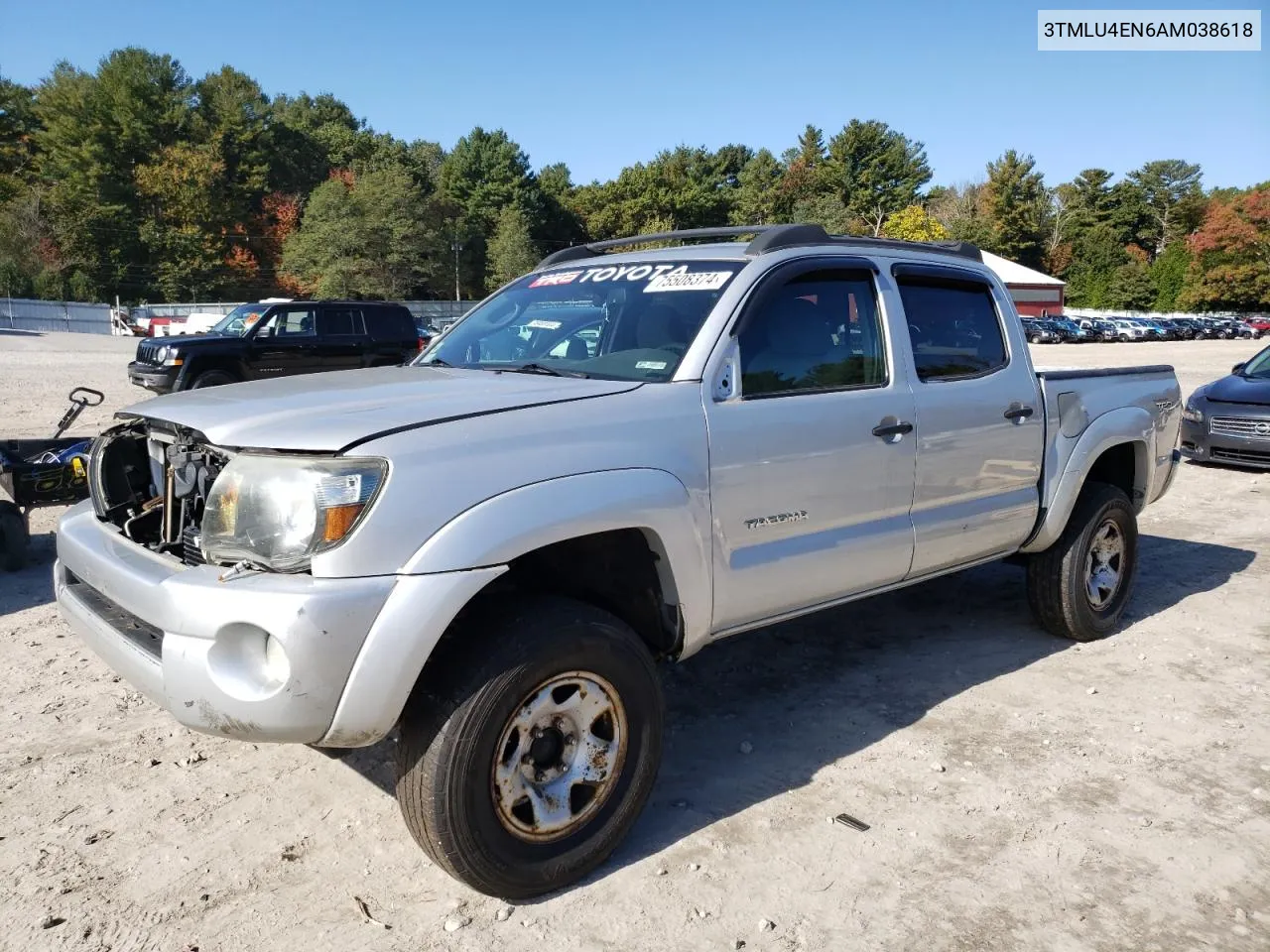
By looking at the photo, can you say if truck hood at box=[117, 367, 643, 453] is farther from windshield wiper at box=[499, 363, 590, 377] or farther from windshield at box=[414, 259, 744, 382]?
windshield at box=[414, 259, 744, 382]

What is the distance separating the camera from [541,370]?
3434 millimetres

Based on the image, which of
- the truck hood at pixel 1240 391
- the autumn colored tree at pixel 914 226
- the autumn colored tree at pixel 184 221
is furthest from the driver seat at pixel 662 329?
the autumn colored tree at pixel 914 226

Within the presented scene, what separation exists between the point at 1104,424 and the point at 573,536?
3.31 metres

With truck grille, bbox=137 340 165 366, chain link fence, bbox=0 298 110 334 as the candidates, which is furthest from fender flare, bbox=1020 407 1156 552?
chain link fence, bbox=0 298 110 334

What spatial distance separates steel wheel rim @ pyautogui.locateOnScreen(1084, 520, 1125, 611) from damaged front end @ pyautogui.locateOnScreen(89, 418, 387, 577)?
393cm

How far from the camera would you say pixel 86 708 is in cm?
394

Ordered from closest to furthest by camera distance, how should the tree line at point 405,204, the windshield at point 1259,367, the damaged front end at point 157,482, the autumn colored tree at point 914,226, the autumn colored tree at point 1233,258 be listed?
the damaged front end at point 157,482 → the windshield at point 1259,367 → the tree line at point 405,204 → the autumn colored tree at point 1233,258 → the autumn colored tree at point 914,226

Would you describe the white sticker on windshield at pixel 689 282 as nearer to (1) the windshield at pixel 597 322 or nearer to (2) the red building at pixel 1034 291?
(1) the windshield at pixel 597 322

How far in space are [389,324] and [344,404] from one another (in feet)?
45.4

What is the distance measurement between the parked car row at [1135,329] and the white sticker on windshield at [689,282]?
51960 mm

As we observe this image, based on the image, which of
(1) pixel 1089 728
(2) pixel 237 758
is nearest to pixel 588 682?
(2) pixel 237 758

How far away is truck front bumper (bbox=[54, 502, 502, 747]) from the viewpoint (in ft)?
7.58

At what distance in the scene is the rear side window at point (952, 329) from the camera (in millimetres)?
3965

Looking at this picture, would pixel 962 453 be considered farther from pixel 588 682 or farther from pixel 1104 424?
pixel 588 682
